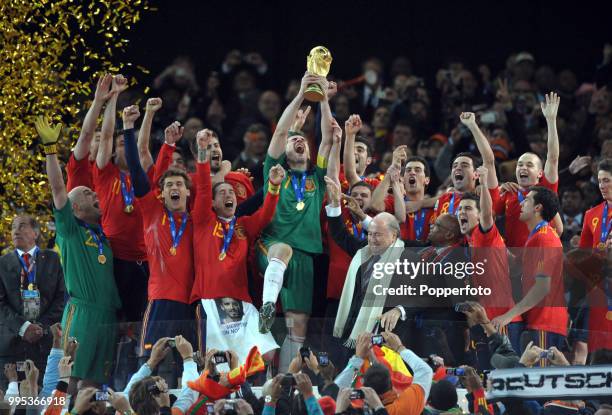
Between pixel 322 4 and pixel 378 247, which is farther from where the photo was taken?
pixel 322 4

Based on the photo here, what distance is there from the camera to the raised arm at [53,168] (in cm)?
1062

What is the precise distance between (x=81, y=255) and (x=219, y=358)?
1689mm

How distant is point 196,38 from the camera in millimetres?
18359

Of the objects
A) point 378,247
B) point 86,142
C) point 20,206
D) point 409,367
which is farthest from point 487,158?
point 20,206

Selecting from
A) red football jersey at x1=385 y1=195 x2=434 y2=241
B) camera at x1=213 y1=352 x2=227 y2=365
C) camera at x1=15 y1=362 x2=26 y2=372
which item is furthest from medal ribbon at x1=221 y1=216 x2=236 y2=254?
camera at x1=15 y1=362 x2=26 y2=372

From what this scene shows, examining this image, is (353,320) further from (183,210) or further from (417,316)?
(183,210)

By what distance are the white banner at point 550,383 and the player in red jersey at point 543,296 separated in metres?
0.27

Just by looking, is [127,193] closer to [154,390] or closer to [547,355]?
[154,390]

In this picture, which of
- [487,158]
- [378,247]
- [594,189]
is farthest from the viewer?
[594,189]

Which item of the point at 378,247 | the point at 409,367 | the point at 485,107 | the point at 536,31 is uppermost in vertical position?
the point at 536,31

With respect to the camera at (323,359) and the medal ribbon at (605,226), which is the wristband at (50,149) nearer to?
the camera at (323,359)

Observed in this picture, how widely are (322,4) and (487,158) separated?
26.3ft

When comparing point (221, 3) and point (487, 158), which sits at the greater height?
point (221, 3)

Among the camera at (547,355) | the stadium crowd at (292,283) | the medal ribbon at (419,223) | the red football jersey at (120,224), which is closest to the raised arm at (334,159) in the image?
the stadium crowd at (292,283)
